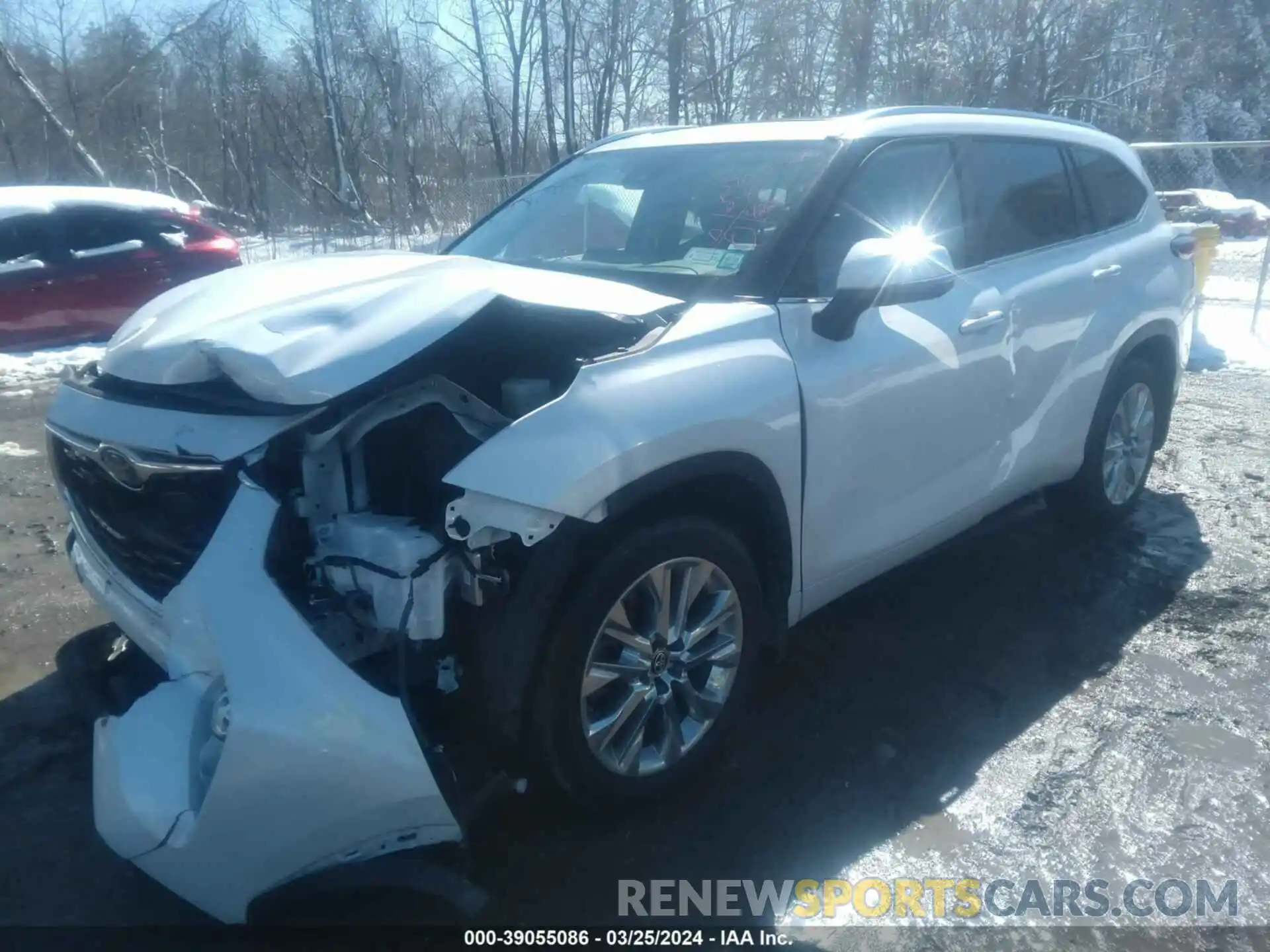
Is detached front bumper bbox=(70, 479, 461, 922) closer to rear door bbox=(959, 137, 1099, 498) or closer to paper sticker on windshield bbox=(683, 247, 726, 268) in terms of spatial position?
paper sticker on windshield bbox=(683, 247, 726, 268)

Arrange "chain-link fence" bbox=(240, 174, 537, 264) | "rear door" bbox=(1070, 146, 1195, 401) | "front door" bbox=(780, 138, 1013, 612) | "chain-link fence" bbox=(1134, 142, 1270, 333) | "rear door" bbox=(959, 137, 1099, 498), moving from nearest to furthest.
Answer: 1. "front door" bbox=(780, 138, 1013, 612)
2. "rear door" bbox=(959, 137, 1099, 498)
3. "rear door" bbox=(1070, 146, 1195, 401)
4. "chain-link fence" bbox=(1134, 142, 1270, 333)
5. "chain-link fence" bbox=(240, 174, 537, 264)

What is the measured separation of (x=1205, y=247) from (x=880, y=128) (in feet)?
22.1

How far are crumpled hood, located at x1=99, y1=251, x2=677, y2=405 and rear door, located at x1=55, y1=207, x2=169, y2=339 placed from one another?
22.7 feet

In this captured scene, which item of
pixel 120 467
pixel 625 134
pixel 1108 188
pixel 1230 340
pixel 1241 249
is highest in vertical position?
pixel 625 134

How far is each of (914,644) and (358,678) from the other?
237 cm

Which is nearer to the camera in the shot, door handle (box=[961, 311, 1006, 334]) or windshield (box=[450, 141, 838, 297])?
windshield (box=[450, 141, 838, 297])

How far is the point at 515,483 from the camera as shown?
224 centimetres

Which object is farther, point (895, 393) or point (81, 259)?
point (81, 259)

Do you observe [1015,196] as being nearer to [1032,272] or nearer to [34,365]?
[1032,272]

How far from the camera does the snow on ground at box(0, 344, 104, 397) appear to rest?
8023 millimetres

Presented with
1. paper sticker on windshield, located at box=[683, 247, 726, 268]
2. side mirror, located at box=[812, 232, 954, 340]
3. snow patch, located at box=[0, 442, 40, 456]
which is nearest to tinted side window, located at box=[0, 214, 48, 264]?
snow patch, located at box=[0, 442, 40, 456]

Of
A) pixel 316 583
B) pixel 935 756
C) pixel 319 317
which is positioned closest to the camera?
pixel 316 583

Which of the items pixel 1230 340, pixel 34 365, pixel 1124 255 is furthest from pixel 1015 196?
pixel 34 365

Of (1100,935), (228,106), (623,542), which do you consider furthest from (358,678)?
(228,106)
